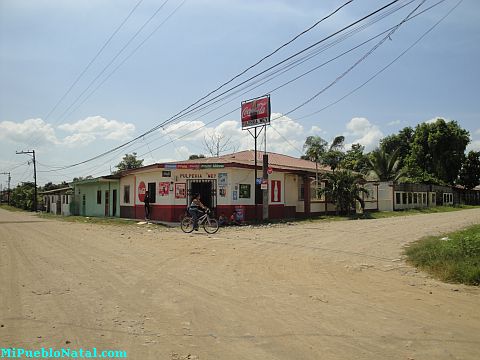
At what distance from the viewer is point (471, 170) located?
61562mm

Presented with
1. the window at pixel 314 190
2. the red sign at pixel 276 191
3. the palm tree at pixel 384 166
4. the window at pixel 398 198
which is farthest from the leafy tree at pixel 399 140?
the red sign at pixel 276 191

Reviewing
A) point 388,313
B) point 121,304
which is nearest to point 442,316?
point 388,313

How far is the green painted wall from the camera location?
33.2 m

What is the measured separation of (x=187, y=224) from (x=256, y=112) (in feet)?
31.0

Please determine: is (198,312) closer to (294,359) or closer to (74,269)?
(294,359)

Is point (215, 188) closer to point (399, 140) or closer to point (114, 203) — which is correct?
point (114, 203)

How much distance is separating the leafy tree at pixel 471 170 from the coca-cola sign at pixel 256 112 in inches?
1846

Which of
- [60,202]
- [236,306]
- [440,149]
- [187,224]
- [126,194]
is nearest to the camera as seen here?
[236,306]

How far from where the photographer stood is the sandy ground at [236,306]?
4.90 meters

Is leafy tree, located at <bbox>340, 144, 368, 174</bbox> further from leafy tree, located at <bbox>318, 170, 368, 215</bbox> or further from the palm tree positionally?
leafy tree, located at <bbox>318, 170, 368, 215</bbox>

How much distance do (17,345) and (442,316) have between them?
5.60 metres

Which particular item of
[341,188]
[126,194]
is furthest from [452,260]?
[126,194]

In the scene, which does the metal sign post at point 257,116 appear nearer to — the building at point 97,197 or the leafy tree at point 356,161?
the building at point 97,197

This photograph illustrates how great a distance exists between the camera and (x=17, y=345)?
4.79 metres
